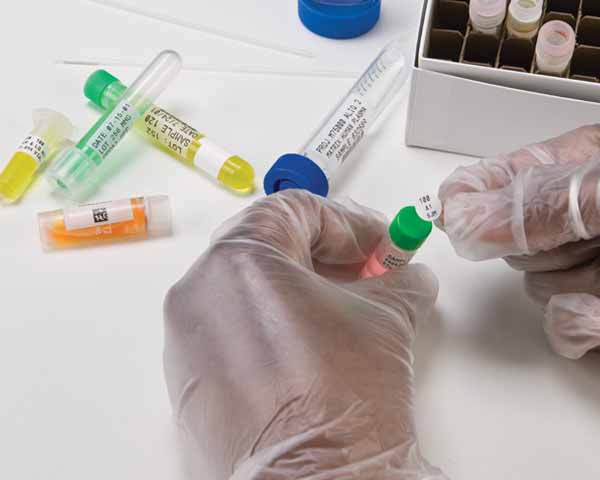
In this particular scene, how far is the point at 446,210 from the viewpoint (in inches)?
38.3

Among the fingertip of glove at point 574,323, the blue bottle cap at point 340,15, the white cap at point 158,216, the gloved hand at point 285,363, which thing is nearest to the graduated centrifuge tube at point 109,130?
the white cap at point 158,216

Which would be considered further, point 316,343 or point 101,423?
point 101,423

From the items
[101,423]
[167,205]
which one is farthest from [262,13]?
[101,423]

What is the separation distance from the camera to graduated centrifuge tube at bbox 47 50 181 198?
1.23 metres

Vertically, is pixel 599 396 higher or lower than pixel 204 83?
lower

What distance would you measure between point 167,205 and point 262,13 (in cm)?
44

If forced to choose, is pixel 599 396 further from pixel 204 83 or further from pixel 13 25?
pixel 13 25

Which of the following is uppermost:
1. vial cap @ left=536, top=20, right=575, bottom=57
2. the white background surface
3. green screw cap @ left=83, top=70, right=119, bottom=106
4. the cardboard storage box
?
vial cap @ left=536, top=20, right=575, bottom=57

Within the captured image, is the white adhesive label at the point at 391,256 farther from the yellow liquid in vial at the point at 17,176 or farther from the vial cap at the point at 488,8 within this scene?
the yellow liquid in vial at the point at 17,176

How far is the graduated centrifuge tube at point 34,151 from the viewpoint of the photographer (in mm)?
1232

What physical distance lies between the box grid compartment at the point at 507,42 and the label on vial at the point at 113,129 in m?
0.44

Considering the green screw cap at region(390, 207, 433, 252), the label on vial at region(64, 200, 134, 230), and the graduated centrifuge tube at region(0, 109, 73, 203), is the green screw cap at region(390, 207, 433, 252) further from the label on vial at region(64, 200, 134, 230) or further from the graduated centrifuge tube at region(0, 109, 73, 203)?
the graduated centrifuge tube at region(0, 109, 73, 203)

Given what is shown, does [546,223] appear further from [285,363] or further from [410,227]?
[285,363]

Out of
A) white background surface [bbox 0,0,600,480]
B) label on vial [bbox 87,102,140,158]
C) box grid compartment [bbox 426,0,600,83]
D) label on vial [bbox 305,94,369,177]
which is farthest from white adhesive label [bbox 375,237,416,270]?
label on vial [bbox 87,102,140,158]
